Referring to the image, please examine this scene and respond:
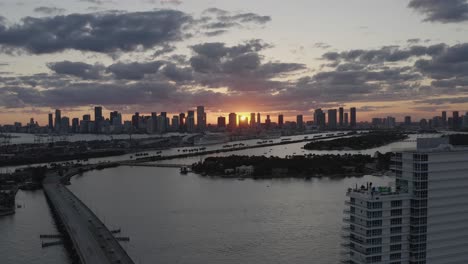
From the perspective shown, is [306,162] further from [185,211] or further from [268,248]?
[268,248]

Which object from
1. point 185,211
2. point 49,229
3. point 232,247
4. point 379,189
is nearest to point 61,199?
point 49,229

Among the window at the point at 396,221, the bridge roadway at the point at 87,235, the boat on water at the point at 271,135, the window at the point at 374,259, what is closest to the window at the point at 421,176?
the window at the point at 396,221

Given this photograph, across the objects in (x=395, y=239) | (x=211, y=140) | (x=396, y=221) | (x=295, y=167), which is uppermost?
(x=396, y=221)

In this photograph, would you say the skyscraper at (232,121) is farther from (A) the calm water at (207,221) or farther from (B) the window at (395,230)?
(B) the window at (395,230)

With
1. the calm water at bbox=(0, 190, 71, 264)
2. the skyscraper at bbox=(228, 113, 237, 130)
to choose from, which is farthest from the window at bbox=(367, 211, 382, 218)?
the skyscraper at bbox=(228, 113, 237, 130)

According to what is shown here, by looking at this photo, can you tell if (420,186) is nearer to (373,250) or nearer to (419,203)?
(419,203)

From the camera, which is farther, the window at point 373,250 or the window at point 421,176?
the window at point 421,176

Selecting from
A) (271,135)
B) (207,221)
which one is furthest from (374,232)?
(271,135)
